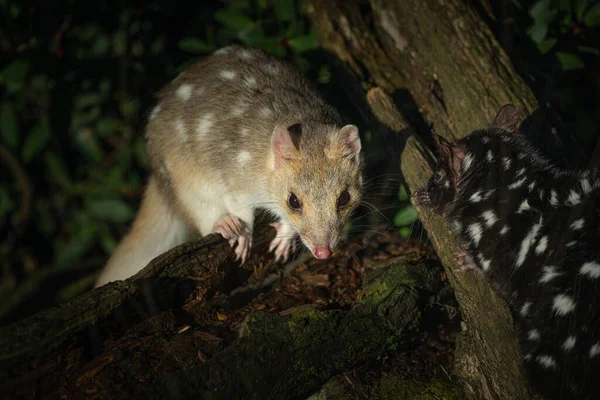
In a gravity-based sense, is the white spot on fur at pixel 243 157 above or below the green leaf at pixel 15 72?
below

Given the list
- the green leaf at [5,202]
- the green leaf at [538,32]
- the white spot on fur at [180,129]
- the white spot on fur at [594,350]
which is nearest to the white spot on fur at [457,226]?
the white spot on fur at [594,350]

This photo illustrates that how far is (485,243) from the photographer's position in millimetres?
3363

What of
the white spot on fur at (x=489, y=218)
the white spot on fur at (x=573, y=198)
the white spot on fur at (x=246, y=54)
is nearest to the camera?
the white spot on fur at (x=573, y=198)

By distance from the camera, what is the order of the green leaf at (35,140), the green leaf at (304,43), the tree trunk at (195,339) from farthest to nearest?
the green leaf at (35,140)
the green leaf at (304,43)
the tree trunk at (195,339)

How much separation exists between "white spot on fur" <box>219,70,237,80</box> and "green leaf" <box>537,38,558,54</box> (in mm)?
2367

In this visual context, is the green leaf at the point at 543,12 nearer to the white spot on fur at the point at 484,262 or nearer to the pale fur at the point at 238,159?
the pale fur at the point at 238,159

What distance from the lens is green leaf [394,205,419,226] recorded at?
158 inches

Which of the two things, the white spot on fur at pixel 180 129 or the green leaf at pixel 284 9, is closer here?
the white spot on fur at pixel 180 129

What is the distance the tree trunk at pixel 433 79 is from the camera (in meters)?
3.29

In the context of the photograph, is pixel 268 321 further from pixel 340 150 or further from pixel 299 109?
pixel 299 109

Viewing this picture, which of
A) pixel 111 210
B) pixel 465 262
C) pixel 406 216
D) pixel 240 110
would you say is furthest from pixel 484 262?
pixel 111 210

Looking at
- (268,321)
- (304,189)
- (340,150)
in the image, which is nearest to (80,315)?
(268,321)

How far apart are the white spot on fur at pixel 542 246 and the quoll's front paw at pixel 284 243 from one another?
5.15 ft

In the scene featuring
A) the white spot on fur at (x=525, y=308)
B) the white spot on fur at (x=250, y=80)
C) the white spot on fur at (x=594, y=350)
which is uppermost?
the white spot on fur at (x=250, y=80)
